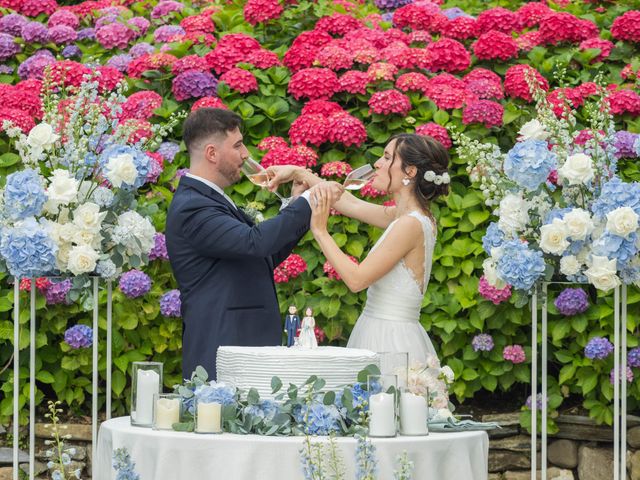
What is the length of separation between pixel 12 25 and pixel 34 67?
2.35ft

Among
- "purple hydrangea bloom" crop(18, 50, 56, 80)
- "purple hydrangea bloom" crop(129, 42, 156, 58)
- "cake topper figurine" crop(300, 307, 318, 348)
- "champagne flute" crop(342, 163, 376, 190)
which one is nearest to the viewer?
"cake topper figurine" crop(300, 307, 318, 348)

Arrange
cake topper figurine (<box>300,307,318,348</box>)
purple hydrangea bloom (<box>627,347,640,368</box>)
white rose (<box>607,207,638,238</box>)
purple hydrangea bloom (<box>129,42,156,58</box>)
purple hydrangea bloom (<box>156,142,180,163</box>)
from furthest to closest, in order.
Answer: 1. purple hydrangea bloom (<box>129,42,156,58</box>)
2. purple hydrangea bloom (<box>156,142,180,163</box>)
3. purple hydrangea bloom (<box>627,347,640,368</box>)
4. white rose (<box>607,207,638,238</box>)
5. cake topper figurine (<box>300,307,318,348</box>)

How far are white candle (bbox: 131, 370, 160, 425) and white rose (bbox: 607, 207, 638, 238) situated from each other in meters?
1.51

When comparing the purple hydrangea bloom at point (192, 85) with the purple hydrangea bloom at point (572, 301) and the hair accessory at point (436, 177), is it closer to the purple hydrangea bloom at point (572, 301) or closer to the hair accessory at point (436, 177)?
the hair accessory at point (436, 177)

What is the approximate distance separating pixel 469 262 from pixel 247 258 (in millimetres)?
1644

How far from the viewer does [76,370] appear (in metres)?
5.25

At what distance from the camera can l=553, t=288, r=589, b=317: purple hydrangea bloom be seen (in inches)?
195

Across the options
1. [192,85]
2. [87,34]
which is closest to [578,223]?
[192,85]

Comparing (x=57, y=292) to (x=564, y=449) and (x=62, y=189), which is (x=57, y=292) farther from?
(x=564, y=449)

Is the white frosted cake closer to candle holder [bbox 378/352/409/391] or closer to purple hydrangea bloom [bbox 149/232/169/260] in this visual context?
candle holder [bbox 378/352/409/391]

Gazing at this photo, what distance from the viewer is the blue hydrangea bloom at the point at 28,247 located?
3424mm

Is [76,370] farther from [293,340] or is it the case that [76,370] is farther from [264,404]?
[264,404]

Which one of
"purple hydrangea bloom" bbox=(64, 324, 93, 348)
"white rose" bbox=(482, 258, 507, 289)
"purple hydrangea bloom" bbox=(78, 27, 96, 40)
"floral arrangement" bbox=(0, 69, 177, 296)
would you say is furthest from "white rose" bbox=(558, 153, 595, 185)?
"purple hydrangea bloom" bbox=(78, 27, 96, 40)

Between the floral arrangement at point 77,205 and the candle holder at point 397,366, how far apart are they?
1150 millimetres
